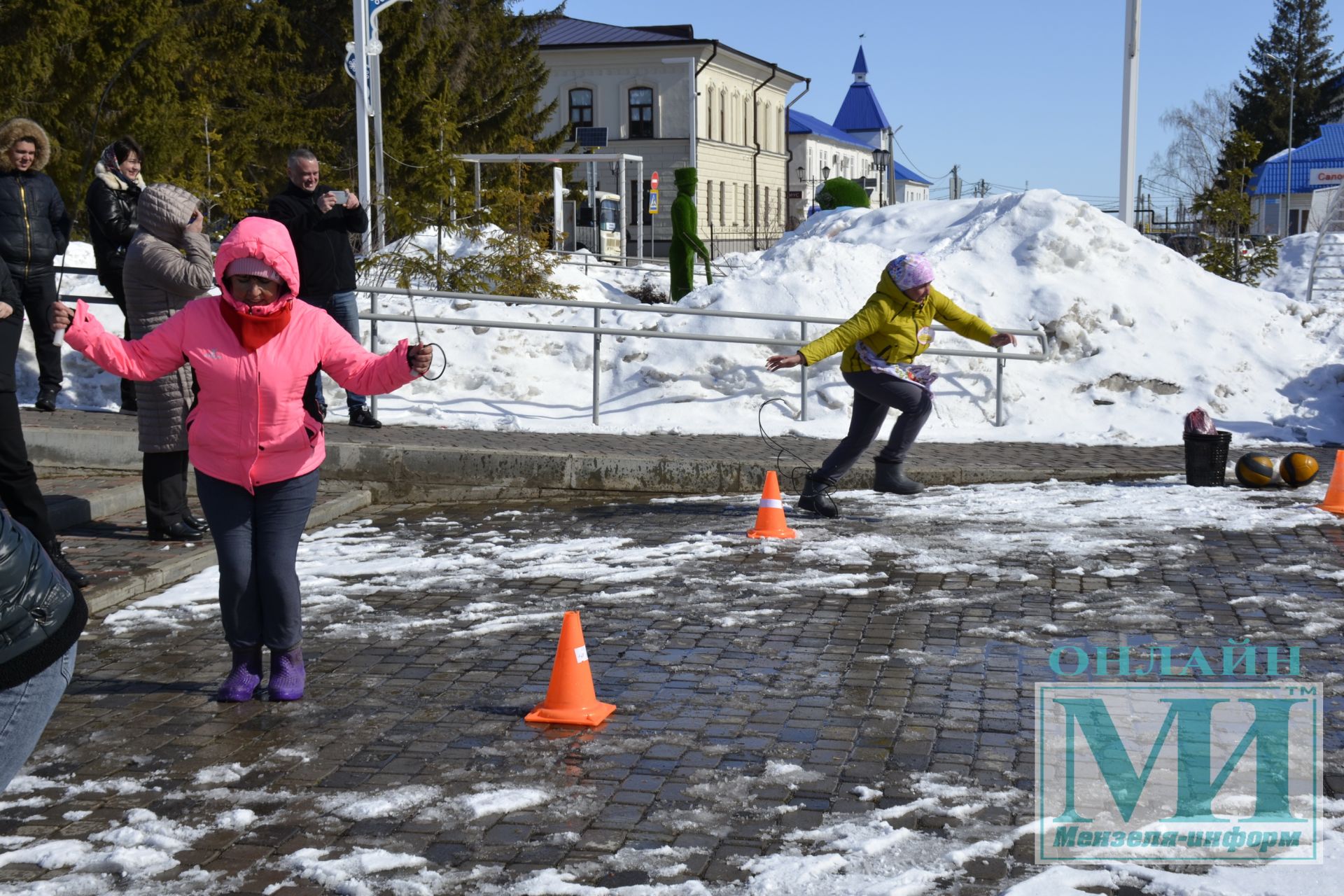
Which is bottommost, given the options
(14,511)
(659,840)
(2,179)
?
(659,840)

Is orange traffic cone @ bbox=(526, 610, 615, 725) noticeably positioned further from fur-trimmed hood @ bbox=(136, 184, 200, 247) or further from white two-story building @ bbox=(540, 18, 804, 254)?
white two-story building @ bbox=(540, 18, 804, 254)

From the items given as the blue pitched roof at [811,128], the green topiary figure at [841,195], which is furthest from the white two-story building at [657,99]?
the green topiary figure at [841,195]

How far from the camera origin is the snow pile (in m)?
13.5

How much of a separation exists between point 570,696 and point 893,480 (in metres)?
4.95

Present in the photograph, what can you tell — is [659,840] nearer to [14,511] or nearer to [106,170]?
[14,511]

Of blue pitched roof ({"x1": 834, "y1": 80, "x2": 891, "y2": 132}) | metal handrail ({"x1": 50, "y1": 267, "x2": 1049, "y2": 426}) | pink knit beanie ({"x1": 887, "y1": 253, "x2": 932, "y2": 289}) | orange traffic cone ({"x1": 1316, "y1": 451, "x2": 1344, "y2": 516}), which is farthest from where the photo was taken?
blue pitched roof ({"x1": 834, "y1": 80, "x2": 891, "y2": 132})

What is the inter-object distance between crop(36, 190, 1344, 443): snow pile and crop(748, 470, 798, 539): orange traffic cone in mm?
3951

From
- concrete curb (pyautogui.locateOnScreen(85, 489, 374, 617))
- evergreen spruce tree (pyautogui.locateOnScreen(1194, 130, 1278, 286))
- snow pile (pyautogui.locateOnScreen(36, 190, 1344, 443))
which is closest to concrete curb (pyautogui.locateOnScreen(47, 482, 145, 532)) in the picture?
concrete curb (pyautogui.locateOnScreen(85, 489, 374, 617))

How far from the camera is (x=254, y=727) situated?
5297 mm

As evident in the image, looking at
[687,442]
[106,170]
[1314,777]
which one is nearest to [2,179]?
[106,170]

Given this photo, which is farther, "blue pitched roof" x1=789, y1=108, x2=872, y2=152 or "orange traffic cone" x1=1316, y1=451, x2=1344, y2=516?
"blue pitched roof" x1=789, y1=108, x2=872, y2=152

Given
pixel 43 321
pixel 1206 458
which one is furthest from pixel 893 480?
pixel 43 321

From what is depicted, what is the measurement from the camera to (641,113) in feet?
220

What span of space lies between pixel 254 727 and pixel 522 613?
191cm
